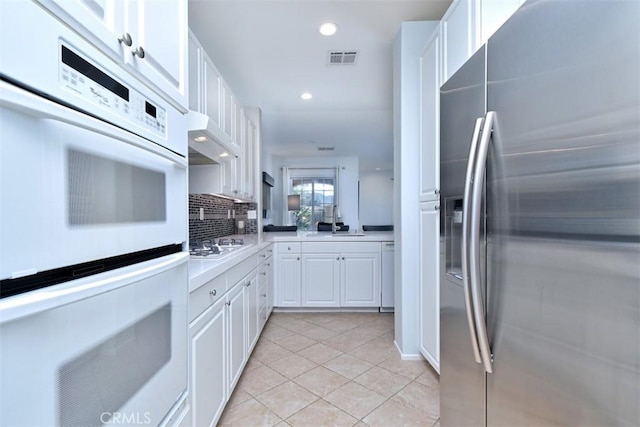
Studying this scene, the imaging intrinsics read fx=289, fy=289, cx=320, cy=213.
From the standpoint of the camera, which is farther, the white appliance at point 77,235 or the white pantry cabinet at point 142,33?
the white pantry cabinet at point 142,33

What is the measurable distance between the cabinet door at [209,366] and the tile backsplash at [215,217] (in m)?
1.34

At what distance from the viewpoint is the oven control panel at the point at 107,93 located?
1.81ft

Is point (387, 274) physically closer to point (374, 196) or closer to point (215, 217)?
point (215, 217)

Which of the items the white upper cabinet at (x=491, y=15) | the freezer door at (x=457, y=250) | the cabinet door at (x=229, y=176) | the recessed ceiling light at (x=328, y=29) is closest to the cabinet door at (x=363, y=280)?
the cabinet door at (x=229, y=176)

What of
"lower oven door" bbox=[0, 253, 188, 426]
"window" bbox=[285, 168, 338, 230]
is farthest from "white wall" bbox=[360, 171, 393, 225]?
"lower oven door" bbox=[0, 253, 188, 426]

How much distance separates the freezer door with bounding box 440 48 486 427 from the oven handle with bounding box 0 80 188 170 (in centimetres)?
100

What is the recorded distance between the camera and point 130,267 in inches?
28.0

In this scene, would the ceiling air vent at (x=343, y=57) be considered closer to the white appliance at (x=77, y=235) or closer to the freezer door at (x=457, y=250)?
the freezer door at (x=457, y=250)

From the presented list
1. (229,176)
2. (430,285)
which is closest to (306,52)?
(229,176)

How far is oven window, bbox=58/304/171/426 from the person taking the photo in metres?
0.55

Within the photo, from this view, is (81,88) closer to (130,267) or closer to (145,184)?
(145,184)

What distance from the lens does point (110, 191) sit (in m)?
0.67

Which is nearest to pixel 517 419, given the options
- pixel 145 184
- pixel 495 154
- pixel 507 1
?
pixel 495 154

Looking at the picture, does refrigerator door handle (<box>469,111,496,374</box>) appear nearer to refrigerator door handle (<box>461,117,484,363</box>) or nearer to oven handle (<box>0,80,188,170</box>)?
refrigerator door handle (<box>461,117,484,363</box>)
